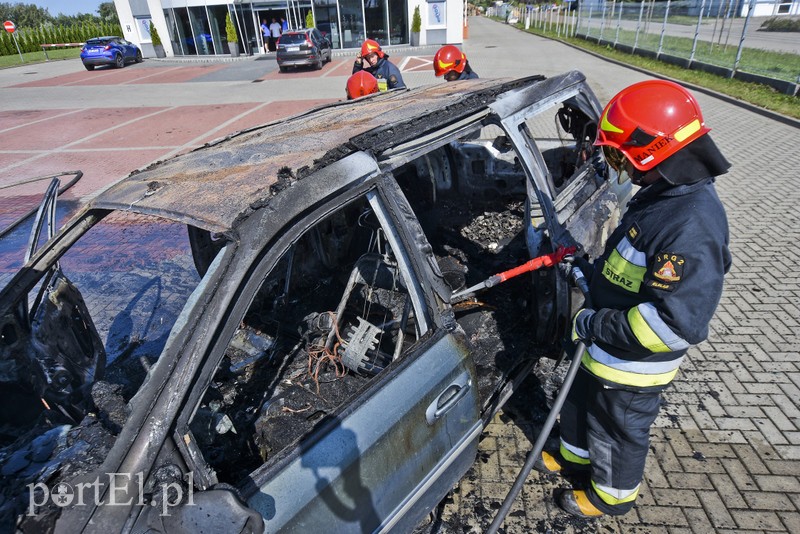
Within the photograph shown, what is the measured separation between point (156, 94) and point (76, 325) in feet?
56.4

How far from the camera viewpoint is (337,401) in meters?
2.75

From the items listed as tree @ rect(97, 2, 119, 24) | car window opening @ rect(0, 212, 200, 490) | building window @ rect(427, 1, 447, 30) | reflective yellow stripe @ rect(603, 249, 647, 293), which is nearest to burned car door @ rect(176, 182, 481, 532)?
car window opening @ rect(0, 212, 200, 490)

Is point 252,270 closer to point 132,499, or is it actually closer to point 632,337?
point 132,499

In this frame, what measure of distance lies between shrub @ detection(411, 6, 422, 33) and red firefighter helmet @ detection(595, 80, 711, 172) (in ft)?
79.8

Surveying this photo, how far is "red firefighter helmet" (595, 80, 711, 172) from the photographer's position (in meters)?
1.94

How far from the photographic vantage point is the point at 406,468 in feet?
6.42

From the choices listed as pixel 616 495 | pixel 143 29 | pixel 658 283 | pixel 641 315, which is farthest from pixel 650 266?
pixel 143 29

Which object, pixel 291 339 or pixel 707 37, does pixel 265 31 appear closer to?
pixel 707 37

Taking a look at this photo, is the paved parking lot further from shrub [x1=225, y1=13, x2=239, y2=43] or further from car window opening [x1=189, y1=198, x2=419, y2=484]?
shrub [x1=225, y1=13, x2=239, y2=43]

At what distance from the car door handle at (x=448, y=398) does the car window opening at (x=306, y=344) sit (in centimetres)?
28

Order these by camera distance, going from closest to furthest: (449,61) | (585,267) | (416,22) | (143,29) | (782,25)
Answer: (585,267) → (449,61) → (782,25) → (416,22) → (143,29)

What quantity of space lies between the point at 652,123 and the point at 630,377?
1.09m

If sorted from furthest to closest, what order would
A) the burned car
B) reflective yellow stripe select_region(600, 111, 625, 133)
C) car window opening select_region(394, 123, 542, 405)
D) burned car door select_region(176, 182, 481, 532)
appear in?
car window opening select_region(394, 123, 542, 405)
reflective yellow stripe select_region(600, 111, 625, 133)
burned car door select_region(176, 182, 481, 532)
the burned car

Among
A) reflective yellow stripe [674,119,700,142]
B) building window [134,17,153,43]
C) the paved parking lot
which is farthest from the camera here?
building window [134,17,153,43]
